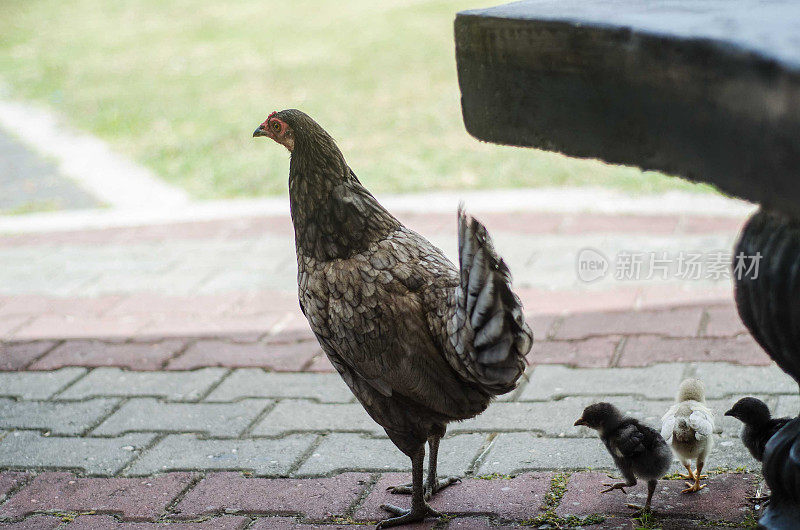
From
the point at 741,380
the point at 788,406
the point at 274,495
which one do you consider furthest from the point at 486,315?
the point at 741,380

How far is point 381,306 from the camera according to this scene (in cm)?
283

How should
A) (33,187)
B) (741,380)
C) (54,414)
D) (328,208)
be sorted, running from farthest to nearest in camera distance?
1. (33,187)
2. (54,414)
3. (741,380)
4. (328,208)

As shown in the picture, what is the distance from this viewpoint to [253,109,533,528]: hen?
9.23ft

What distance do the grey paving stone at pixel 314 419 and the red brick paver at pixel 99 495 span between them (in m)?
0.49

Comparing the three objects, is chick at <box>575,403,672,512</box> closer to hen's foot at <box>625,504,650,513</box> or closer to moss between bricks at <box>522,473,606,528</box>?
hen's foot at <box>625,504,650,513</box>

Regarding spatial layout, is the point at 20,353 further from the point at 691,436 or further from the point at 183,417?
the point at 691,436

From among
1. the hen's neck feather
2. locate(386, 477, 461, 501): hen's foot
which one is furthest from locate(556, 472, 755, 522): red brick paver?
the hen's neck feather

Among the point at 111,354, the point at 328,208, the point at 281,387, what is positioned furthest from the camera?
the point at 111,354

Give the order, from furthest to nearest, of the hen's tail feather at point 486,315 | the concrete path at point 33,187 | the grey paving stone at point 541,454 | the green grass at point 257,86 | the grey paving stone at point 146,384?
the green grass at point 257,86, the concrete path at point 33,187, the grey paving stone at point 146,384, the grey paving stone at point 541,454, the hen's tail feather at point 486,315

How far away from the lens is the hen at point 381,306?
2.81 metres

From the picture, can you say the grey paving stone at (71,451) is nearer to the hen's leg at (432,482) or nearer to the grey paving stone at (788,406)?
the hen's leg at (432,482)

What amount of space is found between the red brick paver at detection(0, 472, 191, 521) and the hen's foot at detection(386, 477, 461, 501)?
2.54 feet

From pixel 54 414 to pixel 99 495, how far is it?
2.92 ft
